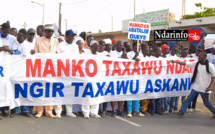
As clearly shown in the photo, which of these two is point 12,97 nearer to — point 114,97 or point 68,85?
point 68,85

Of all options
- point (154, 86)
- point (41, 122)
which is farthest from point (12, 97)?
point (154, 86)

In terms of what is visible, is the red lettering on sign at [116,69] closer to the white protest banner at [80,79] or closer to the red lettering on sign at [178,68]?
the white protest banner at [80,79]

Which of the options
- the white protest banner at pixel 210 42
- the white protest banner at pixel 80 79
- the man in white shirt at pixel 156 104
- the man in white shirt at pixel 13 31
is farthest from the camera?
the man in white shirt at pixel 13 31

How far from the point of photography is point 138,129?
530 cm

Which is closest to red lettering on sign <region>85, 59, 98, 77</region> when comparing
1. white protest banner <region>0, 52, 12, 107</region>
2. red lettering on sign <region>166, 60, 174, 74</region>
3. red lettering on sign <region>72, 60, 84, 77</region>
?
red lettering on sign <region>72, 60, 84, 77</region>

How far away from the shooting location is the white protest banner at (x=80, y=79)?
572cm

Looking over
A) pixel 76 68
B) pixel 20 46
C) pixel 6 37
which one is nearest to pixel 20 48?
pixel 20 46

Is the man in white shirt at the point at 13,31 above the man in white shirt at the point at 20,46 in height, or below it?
above

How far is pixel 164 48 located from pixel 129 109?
2.14m

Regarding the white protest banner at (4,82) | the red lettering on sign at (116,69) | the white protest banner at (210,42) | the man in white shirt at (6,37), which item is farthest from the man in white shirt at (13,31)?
the white protest banner at (210,42)

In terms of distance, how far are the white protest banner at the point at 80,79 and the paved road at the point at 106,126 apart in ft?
1.60

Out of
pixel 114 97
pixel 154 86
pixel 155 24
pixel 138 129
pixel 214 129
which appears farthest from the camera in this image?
pixel 155 24

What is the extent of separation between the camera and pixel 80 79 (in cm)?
602

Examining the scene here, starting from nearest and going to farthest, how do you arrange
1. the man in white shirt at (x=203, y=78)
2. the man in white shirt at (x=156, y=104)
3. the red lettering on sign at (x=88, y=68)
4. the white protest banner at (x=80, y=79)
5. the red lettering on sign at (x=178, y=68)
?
the white protest banner at (x=80, y=79), the red lettering on sign at (x=88, y=68), the man in white shirt at (x=203, y=78), the man in white shirt at (x=156, y=104), the red lettering on sign at (x=178, y=68)
